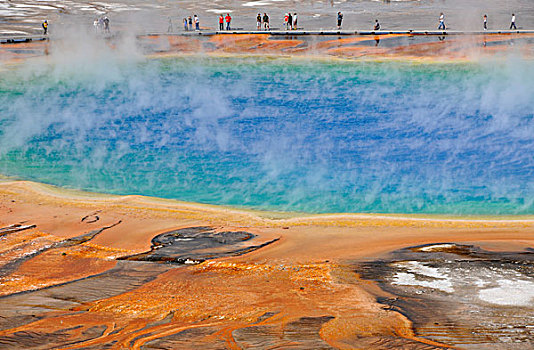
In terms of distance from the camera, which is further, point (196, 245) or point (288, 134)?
point (288, 134)

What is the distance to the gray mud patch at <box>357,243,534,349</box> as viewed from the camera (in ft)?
18.6

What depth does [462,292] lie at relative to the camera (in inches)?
268

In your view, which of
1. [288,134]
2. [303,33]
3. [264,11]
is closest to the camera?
[288,134]

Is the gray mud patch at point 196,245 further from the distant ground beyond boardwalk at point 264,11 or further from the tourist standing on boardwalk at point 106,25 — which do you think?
the tourist standing on boardwalk at point 106,25

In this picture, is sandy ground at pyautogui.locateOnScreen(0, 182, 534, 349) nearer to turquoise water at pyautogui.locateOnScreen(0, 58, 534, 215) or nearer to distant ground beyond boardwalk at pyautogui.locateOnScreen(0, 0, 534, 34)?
turquoise water at pyautogui.locateOnScreen(0, 58, 534, 215)

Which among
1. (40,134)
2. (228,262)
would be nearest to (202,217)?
(228,262)

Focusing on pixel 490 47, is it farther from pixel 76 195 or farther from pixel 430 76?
pixel 76 195

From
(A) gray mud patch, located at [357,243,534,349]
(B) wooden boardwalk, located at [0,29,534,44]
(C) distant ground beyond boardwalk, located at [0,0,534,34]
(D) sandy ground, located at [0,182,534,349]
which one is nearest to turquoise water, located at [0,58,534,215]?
(D) sandy ground, located at [0,182,534,349]

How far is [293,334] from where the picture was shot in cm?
571

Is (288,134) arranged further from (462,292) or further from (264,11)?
(264,11)

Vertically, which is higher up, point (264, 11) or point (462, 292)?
point (264, 11)

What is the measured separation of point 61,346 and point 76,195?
24.0 feet

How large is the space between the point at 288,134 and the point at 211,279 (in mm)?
9453

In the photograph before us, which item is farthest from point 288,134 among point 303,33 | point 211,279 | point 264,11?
point 264,11
